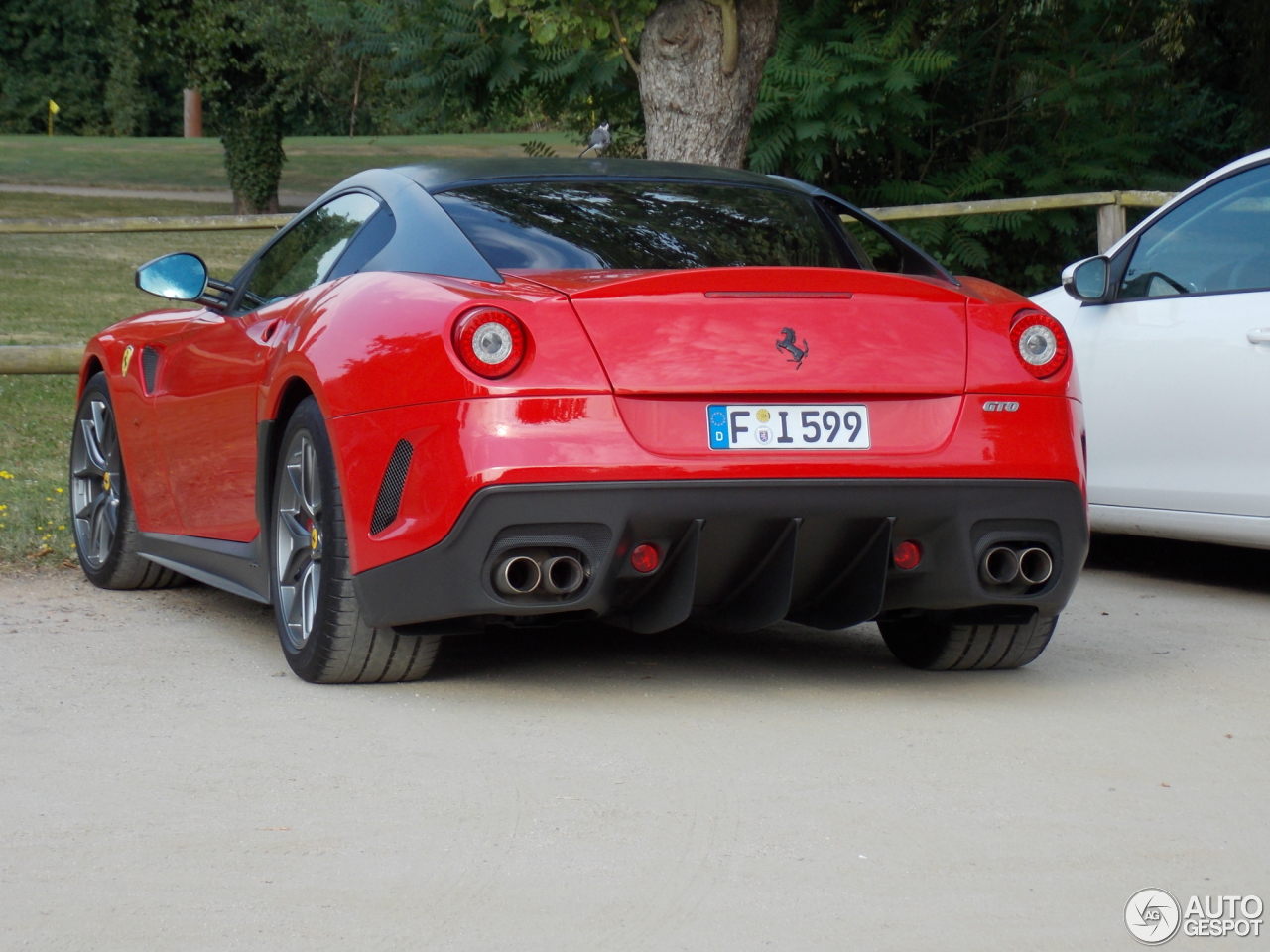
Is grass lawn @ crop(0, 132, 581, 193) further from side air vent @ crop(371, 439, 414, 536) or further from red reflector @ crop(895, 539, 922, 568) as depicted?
red reflector @ crop(895, 539, 922, 568)

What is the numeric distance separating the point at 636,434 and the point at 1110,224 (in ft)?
25.0

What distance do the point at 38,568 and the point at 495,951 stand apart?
14.8 feet

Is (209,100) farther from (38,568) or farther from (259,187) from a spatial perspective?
(38,568)

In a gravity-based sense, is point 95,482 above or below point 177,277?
below

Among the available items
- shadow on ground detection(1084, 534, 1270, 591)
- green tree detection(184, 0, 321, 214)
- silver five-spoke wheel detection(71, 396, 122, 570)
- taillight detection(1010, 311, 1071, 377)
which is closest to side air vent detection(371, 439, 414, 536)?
taillight detection(1010, 311, 1071, 377)

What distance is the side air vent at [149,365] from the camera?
19.1 feet

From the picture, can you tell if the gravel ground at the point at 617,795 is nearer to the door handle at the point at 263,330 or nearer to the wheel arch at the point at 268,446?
the wheel arch at the point at 268,446

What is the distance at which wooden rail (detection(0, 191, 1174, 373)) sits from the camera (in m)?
7.89

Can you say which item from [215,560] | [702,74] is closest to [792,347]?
[215,560]

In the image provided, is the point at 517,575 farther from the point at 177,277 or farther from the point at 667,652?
the point at 177,277

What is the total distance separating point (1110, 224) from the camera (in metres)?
11.0

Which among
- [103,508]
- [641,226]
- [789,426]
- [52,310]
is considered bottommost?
[52,310]

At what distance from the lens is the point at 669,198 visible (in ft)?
16.3

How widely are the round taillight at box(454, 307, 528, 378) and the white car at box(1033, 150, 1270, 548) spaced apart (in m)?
3.14
